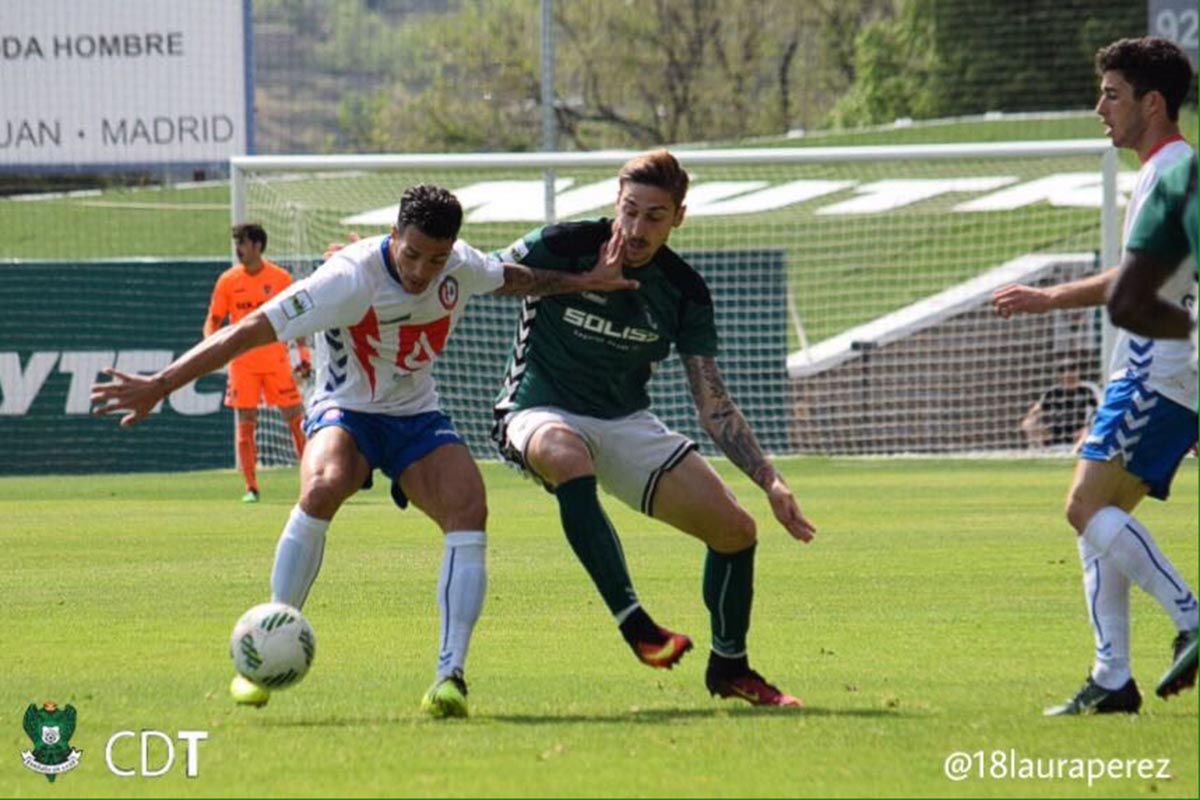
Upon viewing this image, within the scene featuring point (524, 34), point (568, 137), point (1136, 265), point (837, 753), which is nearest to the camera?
point (1136, 265)

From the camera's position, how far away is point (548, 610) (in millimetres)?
12062

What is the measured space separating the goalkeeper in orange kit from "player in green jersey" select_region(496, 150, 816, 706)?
33.8 ft

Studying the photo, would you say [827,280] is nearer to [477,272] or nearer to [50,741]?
[477,272]

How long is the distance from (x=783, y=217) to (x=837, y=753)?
21.9 m

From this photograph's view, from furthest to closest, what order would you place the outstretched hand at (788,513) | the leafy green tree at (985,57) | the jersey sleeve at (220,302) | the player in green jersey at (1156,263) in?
the leafy green tree at (985,57) < the jersey sleeve at (220,302) < the outstretched hand at (788,513) < the player in green jersey at (1156,263)

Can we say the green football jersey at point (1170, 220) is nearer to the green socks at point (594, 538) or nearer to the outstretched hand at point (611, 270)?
the outstretched hand at point (611, 270)

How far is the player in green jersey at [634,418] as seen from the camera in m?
9.01

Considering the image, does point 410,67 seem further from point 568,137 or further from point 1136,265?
point 1136,265

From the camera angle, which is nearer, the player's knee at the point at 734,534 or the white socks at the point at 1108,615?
the white socks at the point at 1108,615

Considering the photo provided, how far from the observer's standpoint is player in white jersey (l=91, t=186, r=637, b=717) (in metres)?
8.60

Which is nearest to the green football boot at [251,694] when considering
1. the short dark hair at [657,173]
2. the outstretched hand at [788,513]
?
the outstretched hand at [788,513]

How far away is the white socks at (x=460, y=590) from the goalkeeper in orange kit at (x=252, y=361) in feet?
35.4

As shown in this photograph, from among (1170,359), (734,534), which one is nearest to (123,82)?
(734,534)

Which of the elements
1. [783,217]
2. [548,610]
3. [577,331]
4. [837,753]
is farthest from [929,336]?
[837,753]
